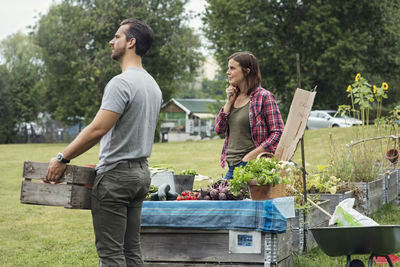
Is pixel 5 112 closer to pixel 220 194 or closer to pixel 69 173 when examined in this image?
pixel 220 194

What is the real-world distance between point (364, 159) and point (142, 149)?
5114 mm

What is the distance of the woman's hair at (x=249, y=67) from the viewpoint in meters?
4.50

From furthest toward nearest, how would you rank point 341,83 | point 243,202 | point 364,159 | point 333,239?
point 341,83
point 364,159
point 243,202
point 333,239

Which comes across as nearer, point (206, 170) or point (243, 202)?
point (243, 202)

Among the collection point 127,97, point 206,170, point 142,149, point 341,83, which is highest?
point 341,83

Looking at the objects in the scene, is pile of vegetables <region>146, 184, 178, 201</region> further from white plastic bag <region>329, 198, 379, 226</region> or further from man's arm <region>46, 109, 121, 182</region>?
man's arm <region>46, 109, 121, 182</region>

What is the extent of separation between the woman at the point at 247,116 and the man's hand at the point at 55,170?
5.71ft

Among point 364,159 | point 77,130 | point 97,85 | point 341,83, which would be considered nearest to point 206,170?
point 364,159

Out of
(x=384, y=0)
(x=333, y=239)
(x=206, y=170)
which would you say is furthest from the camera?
(x=384, y=0)

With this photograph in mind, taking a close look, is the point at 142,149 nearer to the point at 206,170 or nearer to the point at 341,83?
the point at 206,170

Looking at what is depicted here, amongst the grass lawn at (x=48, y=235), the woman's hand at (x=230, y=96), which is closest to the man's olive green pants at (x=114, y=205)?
the woman's hand at (x=230, y=96)

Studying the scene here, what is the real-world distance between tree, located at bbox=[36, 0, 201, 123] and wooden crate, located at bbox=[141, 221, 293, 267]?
2599 cm

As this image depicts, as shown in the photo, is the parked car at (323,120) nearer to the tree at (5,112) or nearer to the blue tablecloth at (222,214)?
the tree at (5,112)

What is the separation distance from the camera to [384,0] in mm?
23031
